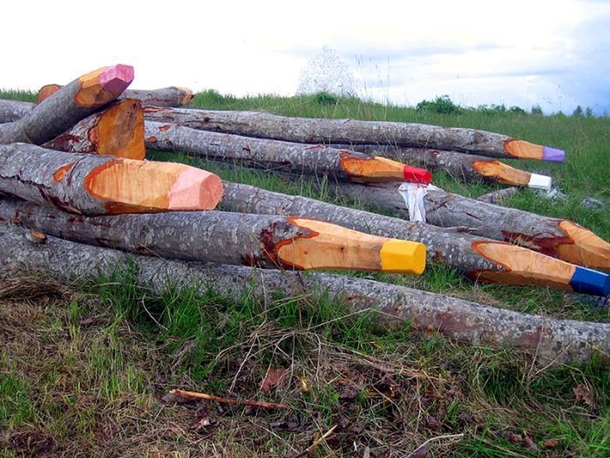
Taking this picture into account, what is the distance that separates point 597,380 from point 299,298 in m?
1.76

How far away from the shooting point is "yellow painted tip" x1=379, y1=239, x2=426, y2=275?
137 inches

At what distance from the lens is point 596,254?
200 inches

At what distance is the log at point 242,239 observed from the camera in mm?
3547

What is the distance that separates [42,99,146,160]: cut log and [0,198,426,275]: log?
0.69m

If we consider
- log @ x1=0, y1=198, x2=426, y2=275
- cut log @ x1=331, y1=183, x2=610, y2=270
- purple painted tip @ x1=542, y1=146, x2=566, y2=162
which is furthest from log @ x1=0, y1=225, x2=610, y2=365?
purple painted tip @ x1=542, y1=146, x2=566, y2=162

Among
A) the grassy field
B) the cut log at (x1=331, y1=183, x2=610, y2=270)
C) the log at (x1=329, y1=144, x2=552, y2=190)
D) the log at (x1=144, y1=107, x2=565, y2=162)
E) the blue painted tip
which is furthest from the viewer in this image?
the log at (x1=144, y1=107, x2=565, y2=162)

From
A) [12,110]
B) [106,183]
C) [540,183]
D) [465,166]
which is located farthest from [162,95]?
[106,183]

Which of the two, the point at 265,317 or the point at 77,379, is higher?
the point at 265,317

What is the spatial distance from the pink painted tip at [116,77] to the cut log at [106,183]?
0.65 m

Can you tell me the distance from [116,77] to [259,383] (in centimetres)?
247

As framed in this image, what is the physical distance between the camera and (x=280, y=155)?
6.77 m

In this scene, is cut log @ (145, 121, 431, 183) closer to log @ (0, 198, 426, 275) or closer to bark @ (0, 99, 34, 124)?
bark @ (0, 99, 34, 124)

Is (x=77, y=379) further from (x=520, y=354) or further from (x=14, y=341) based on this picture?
(x=520, y=354)

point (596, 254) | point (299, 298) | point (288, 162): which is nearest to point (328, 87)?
point (288, 162)
